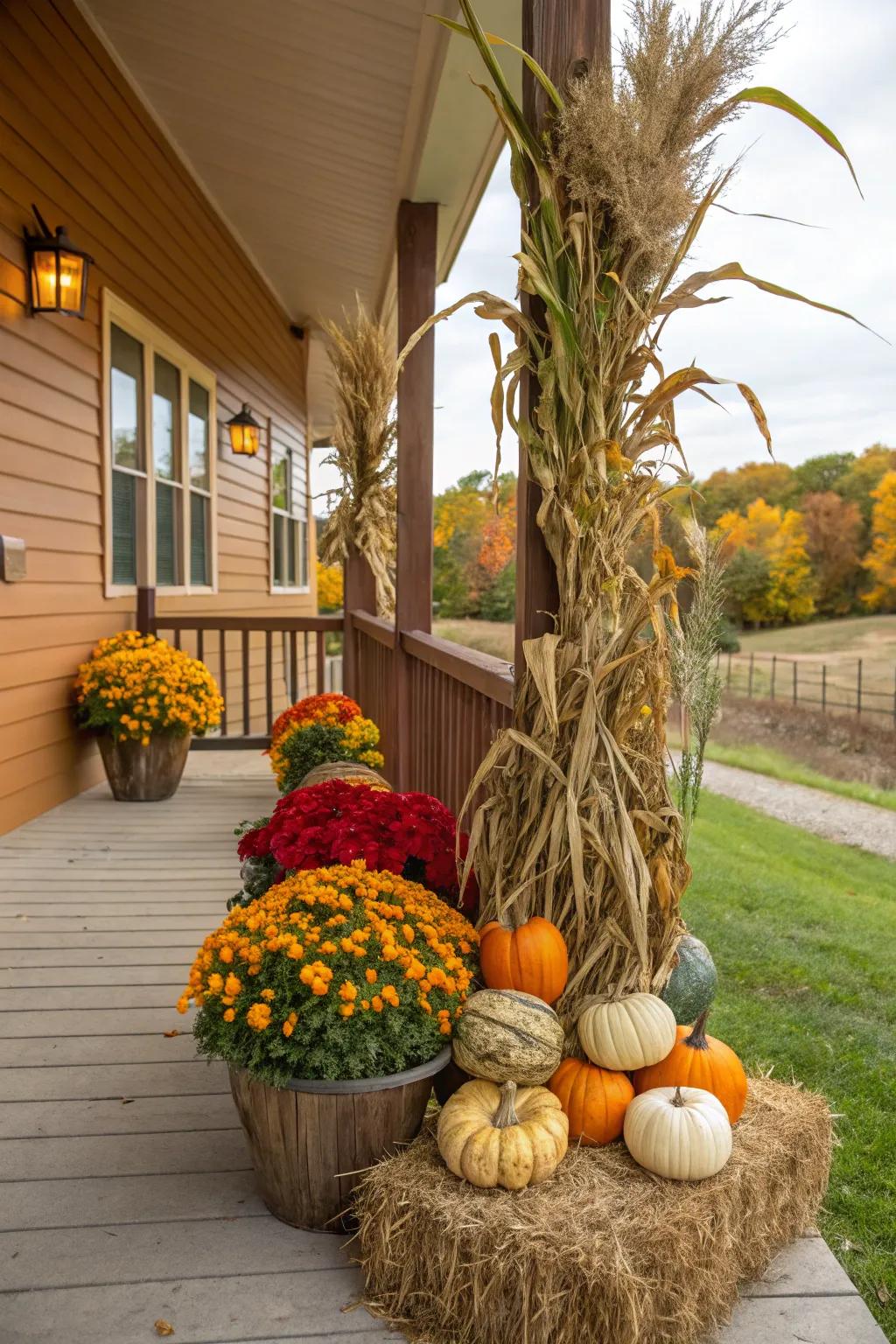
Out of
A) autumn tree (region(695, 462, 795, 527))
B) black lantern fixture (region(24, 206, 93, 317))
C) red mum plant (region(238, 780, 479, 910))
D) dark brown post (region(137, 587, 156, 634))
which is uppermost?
autumn tree (region(695, 462, 795, 527))

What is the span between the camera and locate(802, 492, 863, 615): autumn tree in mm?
16484

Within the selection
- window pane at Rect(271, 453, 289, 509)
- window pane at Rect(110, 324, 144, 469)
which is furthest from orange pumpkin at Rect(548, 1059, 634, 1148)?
window pane at Rect(271, 453, 289, 509)

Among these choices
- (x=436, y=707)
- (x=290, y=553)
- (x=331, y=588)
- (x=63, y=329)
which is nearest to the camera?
(x=436, y=707)

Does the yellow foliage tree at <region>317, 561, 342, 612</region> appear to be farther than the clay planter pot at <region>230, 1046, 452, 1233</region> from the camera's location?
Yes

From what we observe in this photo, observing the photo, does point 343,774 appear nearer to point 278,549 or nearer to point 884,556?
point 278,549

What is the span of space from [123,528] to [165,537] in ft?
2.53

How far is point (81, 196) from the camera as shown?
471cm

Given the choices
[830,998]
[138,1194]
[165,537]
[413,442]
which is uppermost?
[413,442]

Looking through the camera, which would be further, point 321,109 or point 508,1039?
point 321,109

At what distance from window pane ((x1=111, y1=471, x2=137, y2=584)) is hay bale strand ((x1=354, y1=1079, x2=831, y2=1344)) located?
4368 millimetres

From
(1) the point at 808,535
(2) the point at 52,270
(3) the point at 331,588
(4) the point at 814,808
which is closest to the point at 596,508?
(2) the point at 52,270

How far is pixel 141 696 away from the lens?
4625 mm

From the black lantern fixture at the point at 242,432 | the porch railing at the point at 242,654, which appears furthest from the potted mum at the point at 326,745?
the black lantern fixture at the point at 242,432

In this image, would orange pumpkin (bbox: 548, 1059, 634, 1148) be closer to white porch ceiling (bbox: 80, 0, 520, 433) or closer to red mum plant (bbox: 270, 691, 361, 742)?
white porch ceiling (bbox: 80, 0, 520, 433)
